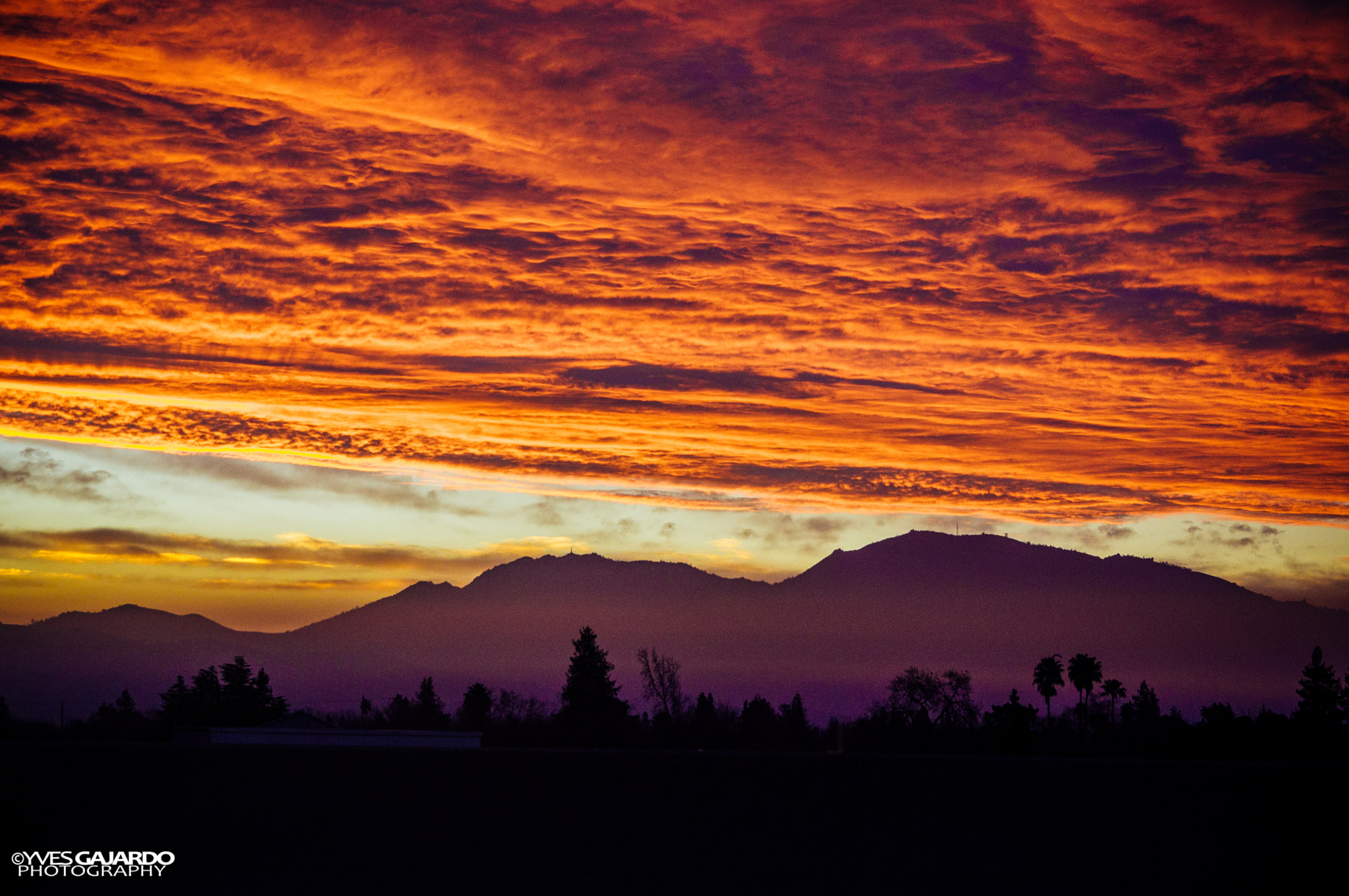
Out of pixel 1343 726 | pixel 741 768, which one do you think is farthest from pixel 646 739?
pixel 1343 726

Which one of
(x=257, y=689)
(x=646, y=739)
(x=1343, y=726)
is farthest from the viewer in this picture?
(x=257, y=689)

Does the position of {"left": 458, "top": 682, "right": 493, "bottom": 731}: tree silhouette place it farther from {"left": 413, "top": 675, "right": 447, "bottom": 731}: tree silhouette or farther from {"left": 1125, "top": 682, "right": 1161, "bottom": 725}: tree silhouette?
{"left": 1125, "top": 682, "right": 1161, "bottom": 725}: tree silhouette

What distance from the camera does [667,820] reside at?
11.7 metres

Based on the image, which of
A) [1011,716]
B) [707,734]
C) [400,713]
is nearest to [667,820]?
[707,734]

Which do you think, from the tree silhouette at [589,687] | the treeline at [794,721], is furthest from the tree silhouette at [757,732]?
the tree silhouette at [589,687]

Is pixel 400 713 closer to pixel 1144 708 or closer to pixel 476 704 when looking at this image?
pixel 476 704

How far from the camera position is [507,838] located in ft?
37.8

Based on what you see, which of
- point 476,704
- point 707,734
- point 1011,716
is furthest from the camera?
point 476,704

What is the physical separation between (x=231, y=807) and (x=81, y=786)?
1.48 m

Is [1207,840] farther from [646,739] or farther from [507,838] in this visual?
[646,739]

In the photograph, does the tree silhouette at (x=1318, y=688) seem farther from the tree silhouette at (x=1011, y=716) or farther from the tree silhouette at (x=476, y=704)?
the tree silhouette at (x=476, y=704)

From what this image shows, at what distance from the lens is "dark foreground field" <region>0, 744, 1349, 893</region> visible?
11125 mm

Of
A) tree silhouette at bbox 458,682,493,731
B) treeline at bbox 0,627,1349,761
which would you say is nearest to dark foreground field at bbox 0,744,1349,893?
treeline at bbox 0,627,1349,761

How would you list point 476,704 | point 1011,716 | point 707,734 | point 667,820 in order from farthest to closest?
point 476,704 → point 1011,716 → point 707,734 → point 667,820
